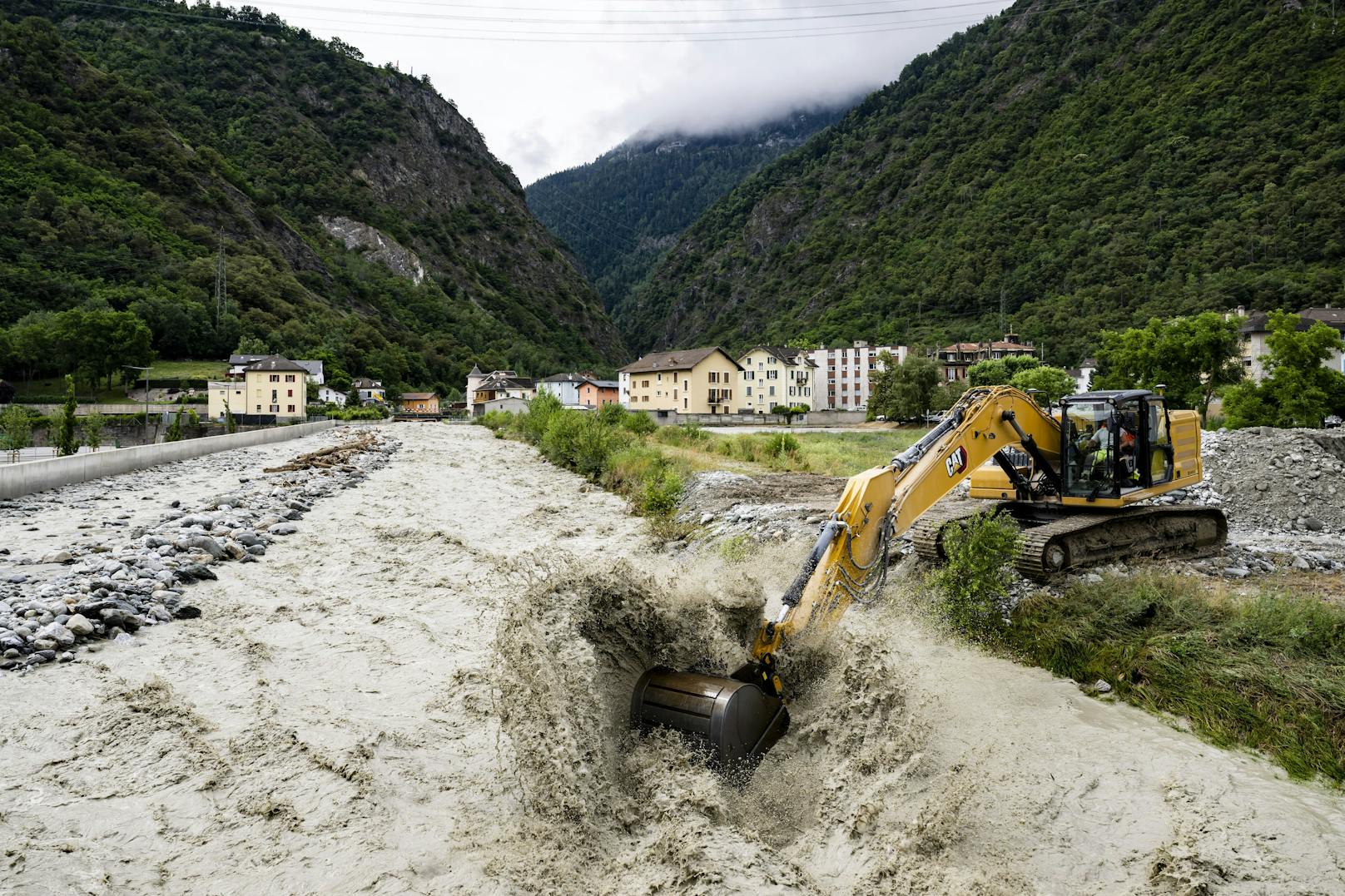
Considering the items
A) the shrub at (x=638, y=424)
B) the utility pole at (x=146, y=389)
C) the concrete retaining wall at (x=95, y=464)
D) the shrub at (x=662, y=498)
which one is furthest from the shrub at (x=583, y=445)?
the utility pole at (x=146, y=389)

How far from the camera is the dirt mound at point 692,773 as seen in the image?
4246 mm

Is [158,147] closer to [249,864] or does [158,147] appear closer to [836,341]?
[836,341]

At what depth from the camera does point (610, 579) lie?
19.3ft

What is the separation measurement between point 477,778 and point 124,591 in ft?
20.8

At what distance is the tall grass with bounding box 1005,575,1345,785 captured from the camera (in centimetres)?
605

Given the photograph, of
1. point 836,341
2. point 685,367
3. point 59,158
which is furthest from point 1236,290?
point 59,158

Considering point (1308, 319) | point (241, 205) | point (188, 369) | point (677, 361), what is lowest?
point (677, 361)

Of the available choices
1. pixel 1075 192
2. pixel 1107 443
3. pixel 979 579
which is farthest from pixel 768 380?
pixel 979 579

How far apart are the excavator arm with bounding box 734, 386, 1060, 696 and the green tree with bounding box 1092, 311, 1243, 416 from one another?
49.3 m

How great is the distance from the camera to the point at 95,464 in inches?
905

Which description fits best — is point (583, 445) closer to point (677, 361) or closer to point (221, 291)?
point (677, 361)

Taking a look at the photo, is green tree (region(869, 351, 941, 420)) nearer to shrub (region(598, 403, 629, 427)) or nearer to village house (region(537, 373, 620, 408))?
shrub (region(598, 403, 629, 427))

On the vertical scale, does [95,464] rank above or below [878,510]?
below

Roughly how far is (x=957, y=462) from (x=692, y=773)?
4846mm
